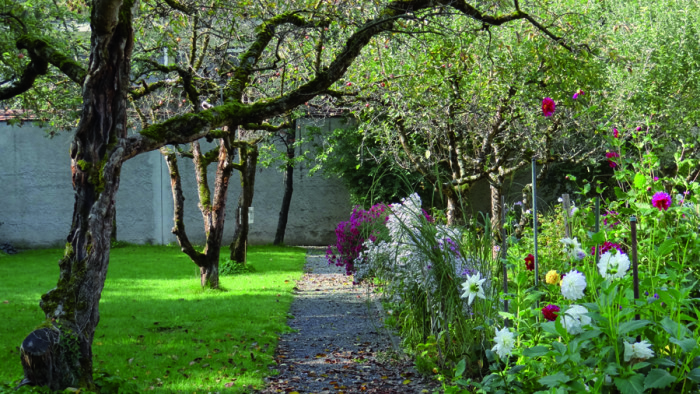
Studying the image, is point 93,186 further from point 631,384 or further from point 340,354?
point 631,384

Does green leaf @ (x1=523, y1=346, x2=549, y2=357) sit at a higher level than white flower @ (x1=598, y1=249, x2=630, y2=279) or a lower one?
lower

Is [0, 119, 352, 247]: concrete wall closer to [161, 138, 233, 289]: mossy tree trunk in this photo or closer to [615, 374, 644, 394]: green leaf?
[161, 138, 233, 289]: mossy tree trunk

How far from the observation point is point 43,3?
8.48m

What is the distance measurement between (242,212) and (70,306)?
10276 millimetres

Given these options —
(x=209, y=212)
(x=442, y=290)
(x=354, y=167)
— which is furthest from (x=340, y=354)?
(x=354, y=167)

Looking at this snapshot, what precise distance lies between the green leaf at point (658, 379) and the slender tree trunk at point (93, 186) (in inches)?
147

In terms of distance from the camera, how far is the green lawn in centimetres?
591

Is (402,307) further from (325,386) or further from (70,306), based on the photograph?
(70,306)

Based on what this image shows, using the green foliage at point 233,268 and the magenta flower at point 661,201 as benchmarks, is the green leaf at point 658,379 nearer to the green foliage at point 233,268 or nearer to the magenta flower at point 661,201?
the magenta flower at point 661,201

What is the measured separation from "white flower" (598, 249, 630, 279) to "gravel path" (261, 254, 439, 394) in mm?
2557

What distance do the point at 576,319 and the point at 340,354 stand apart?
423 cm

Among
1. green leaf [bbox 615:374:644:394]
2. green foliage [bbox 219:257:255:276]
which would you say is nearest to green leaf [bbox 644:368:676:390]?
green leaf [bbox 615:374:644:394]

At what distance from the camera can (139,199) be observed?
2091 cm

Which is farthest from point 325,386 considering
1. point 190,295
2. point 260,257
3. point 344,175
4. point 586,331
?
point 344,175
